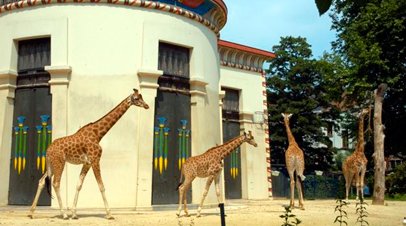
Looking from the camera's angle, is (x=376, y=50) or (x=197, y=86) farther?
(x=376, y=50)

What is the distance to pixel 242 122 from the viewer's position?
82.5 ft

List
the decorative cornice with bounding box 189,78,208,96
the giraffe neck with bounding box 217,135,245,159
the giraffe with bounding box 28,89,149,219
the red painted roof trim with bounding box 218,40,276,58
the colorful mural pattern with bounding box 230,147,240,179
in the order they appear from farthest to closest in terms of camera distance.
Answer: the red painted roof trim with bounding box 218,40,276,58
the colorful mural pattern with bounding box 230,147,240,179
the decorative cornice with bounding box 189,78,208,96
the giraffe neck with bounding box 217,135,245,159
the giraffe with bounding box 28,89,149,219

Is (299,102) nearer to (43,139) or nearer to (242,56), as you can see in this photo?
(242,56)

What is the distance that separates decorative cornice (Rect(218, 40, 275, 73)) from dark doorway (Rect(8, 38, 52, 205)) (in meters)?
10.6

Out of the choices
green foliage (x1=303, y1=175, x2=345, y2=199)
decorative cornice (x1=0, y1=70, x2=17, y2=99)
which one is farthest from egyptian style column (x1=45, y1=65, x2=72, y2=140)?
green foliage (x1=303, y1=175, x2=345, y2=199)

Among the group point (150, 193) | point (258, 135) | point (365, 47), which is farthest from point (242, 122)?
point (150, 193)

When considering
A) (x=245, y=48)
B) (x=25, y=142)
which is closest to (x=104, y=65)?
(x=25, y=142)

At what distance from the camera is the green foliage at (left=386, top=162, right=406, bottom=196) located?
30367 millimetres

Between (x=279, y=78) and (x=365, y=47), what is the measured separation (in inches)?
541

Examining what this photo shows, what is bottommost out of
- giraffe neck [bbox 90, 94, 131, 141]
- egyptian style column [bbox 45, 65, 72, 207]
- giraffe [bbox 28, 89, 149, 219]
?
giraffe [bbox 28, 89, 149, 219]

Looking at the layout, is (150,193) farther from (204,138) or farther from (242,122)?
(242,122)

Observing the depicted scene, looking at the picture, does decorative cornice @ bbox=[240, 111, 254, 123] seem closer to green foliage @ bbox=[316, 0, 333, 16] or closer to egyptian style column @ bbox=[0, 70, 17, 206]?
egyptian style column @ bbox=[0, 70, 17, 206]

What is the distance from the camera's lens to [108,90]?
15.2 meters

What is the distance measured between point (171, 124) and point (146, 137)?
50.5 inches
